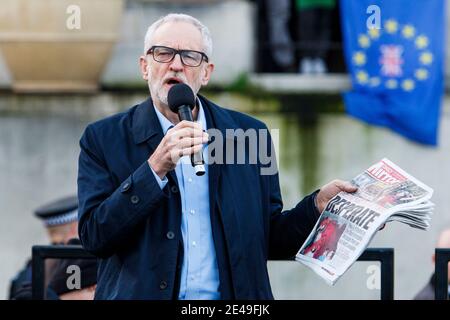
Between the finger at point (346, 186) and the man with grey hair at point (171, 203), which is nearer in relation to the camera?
the man with grey hair at point (171, 203)

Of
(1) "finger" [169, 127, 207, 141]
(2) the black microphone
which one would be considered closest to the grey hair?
(2) the black microphone

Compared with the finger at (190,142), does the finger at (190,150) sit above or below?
below

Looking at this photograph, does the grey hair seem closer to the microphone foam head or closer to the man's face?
the man's face

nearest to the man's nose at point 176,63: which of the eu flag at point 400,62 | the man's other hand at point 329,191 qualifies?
the man's other hand at point 329,191

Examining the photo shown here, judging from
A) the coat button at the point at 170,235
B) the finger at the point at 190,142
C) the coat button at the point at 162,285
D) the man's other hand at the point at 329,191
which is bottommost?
the coat button at the point at 162,285

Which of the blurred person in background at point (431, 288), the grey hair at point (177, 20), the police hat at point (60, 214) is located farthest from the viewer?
the police hat at point (60, 214)

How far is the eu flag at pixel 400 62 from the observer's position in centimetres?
901

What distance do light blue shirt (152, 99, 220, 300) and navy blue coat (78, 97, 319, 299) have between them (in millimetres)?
22

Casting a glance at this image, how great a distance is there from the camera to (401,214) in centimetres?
401

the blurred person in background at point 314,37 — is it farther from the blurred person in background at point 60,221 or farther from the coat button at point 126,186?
the coat button at point 126,186

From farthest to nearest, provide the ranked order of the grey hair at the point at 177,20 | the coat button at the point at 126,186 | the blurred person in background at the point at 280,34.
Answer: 1. the blurred person in background at the point at 280,34
2. the grey hair at the point at 177,20
3. the coat button at the point at 126,186

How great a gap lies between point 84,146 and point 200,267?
55cm

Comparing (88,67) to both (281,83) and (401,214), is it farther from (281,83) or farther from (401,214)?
(401,214)
